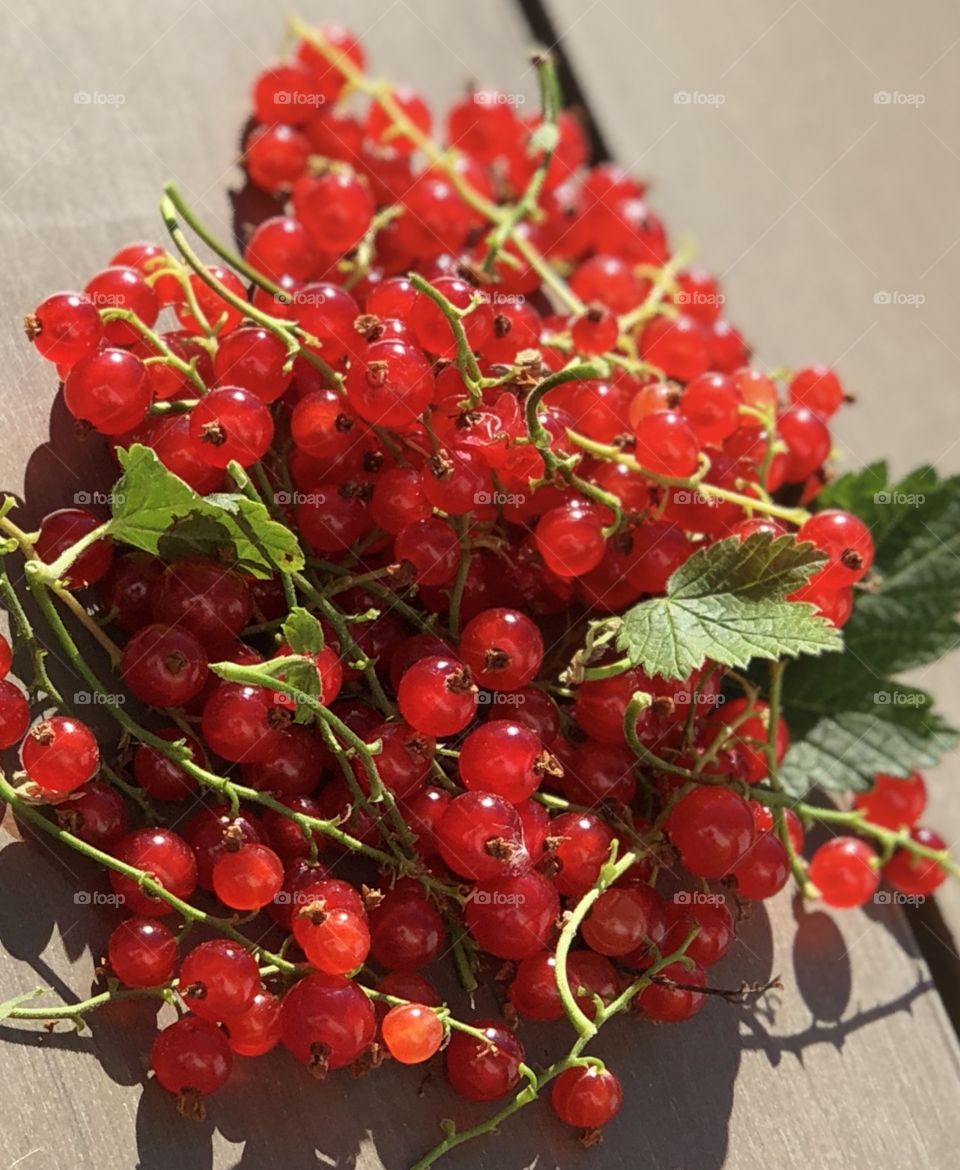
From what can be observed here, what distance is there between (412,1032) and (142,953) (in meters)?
0.14

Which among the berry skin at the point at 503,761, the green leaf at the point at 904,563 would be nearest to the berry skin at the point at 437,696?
the berry skin at the point at 503,761

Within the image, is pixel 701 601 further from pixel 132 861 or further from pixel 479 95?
pixel 479 95

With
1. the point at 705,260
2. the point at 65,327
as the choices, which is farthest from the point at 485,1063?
the point at 705,260

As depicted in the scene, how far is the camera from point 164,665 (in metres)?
0.63

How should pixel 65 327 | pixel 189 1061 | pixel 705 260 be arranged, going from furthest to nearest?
pixel 705 260 < pixel 65 327 < pixel 189 1061

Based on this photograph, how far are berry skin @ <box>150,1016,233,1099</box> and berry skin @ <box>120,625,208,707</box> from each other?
0.56 ft

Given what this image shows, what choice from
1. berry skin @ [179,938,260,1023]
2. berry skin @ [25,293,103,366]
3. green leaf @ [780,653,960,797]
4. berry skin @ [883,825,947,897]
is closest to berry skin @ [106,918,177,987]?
berry skin @ [179,938,260,1023]

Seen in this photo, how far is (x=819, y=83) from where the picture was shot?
1.24 meters

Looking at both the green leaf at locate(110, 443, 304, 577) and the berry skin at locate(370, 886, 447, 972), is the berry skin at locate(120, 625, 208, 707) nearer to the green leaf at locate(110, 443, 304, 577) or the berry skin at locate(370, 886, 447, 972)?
the green leaf at locate(110, 443, 304, 577)

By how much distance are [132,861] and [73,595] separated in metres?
0.17

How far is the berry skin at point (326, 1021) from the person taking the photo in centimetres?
58

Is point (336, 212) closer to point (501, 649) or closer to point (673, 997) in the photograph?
point (501, 649)

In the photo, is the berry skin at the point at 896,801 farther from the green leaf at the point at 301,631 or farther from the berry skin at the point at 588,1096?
the green leaf at the point at 301,631

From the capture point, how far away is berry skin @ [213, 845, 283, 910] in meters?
0.60
